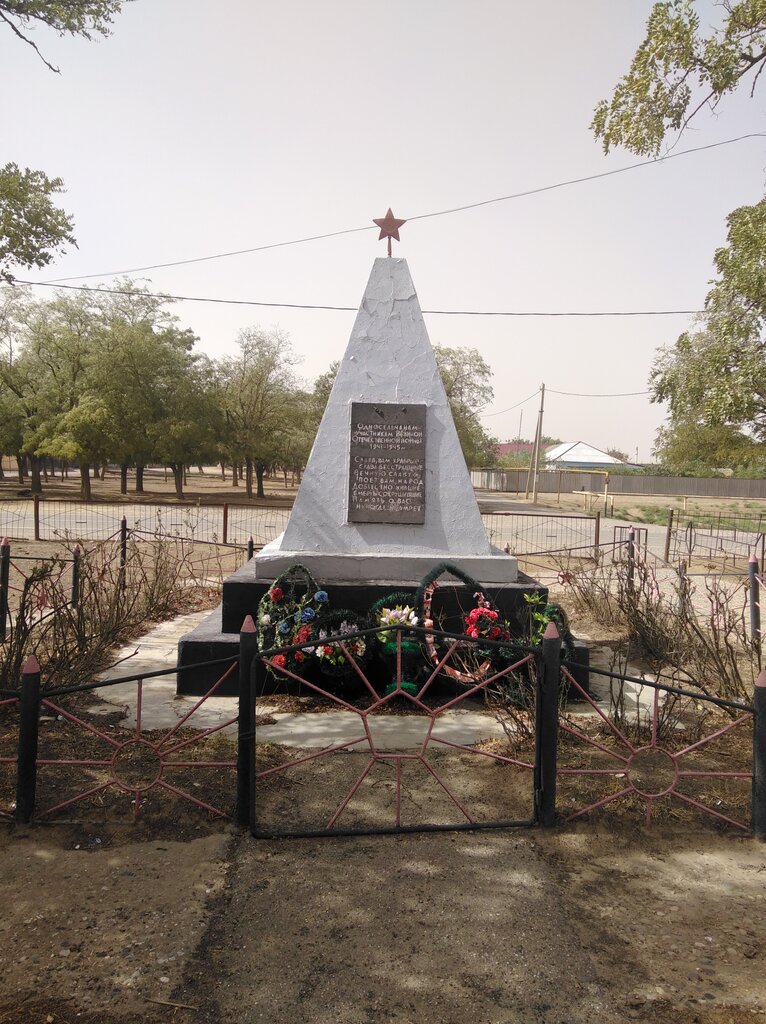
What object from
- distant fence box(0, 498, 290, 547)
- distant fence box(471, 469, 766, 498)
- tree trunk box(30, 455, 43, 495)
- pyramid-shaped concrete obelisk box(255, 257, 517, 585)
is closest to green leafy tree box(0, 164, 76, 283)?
distant fence box(0, 498, 290, 547)

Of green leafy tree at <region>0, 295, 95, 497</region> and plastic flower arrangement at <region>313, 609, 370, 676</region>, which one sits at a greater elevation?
green leafy tree at <region>0, 295, 95, 497</region>

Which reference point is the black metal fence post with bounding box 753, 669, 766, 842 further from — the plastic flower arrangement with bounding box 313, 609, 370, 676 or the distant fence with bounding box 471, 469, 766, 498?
the distant fence with bounding box 471, 469, 766, 498

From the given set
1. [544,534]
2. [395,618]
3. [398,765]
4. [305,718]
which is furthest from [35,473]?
[398,765]

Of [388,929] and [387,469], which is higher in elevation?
[387,469]

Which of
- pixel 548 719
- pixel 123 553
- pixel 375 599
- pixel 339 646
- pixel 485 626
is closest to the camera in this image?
pixel 548 719

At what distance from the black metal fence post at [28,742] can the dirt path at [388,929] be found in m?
0.13

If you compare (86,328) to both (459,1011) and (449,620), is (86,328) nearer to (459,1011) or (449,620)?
(449,620)

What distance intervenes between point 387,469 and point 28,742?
3.90 metres

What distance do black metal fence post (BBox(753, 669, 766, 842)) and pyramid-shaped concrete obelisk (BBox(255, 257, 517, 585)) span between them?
10.2 feet

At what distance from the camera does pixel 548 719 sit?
366cm

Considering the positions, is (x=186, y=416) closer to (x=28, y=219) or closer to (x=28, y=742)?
(x=28, y=219)

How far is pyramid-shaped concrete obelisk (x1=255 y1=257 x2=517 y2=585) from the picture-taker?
6.66m

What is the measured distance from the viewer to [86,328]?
32.8 m

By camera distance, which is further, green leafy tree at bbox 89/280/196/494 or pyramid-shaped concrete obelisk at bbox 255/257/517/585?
green leafy tree at bbox 89/280/196/494
